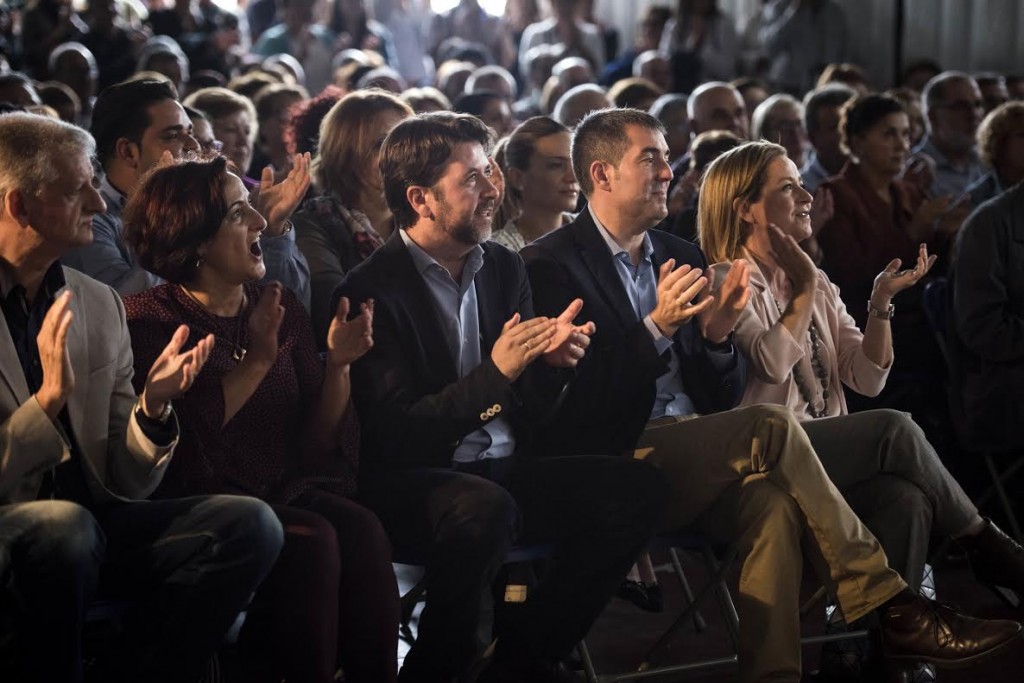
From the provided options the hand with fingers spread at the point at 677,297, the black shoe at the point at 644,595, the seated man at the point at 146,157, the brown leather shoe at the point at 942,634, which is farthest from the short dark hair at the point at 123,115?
the brown leather shoe at the point at 942,634

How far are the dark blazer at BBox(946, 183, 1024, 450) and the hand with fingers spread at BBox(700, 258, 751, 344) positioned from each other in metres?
1.22

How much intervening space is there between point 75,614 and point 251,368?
66cm

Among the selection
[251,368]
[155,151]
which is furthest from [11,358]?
[155,151]

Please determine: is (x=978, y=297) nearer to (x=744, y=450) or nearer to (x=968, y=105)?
(x=744, y=450)

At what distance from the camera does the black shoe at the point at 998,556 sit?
3.77 meters

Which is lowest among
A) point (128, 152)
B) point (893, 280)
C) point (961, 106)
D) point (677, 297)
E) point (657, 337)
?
point (961, 106)

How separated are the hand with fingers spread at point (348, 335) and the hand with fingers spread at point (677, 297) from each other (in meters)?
0.72

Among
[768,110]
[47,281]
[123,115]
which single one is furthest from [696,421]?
[768,110]

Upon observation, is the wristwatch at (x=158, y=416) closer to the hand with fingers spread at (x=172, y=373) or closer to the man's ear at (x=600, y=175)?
the hand with fingers spread at (x=172, y=373)

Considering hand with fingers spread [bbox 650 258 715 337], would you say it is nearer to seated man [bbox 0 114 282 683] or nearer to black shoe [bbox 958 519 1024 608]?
black shoe [bbox 958 519 1024 608]

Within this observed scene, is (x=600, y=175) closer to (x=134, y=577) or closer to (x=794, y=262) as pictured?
(x=794, y=262)

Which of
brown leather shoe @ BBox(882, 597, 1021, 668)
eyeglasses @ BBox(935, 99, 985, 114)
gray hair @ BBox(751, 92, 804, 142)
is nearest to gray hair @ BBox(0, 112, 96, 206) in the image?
brown leather shoe @ BBox(882, 597, 1021, 668)

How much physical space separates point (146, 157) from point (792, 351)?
6.15ft

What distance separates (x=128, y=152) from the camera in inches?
170
